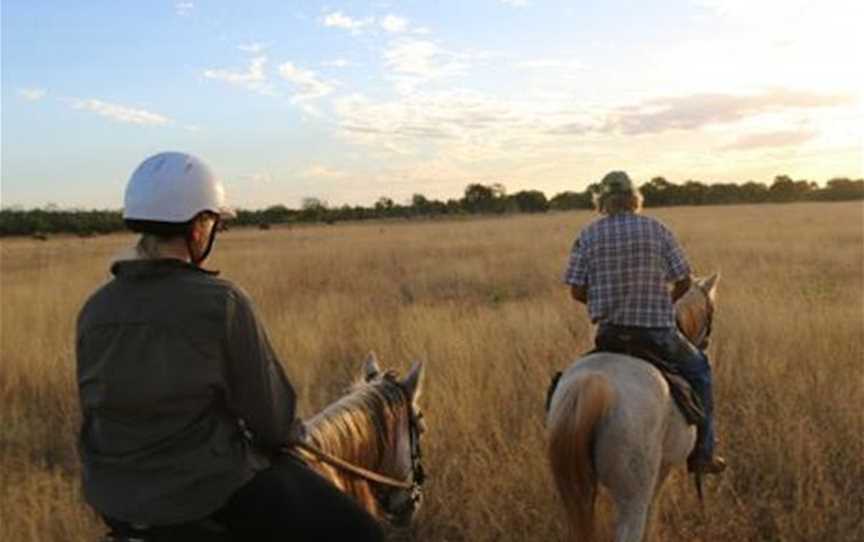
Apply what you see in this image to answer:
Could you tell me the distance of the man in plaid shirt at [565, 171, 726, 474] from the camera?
511 cm

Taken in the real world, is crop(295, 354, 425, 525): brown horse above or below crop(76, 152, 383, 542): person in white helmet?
below

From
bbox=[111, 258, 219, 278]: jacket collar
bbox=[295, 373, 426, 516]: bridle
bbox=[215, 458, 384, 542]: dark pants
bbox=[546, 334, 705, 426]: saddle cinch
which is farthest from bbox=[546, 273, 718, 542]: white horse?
bbox=[111, 258, 219, 278]: jacket collar

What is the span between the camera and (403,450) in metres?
4.47

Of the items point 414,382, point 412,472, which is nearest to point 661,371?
point 414,382

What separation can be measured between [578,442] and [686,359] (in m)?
1.03

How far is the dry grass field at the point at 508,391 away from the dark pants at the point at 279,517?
2856 millimetres

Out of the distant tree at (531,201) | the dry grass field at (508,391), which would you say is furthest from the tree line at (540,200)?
the dry grass field at (508,391)

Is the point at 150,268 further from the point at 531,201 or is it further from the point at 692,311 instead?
the point at 531,201

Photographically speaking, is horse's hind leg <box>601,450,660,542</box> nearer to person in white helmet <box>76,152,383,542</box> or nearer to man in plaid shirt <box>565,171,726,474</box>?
man in plaid shirt <box>565,171,726,474</box>

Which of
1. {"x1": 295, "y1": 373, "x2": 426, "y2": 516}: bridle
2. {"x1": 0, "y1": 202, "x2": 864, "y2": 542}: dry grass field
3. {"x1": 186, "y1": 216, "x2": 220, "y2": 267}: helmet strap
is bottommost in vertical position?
{"x1": 0, "y1": 202, "x2": 864, "y2": 542}: dry grass field

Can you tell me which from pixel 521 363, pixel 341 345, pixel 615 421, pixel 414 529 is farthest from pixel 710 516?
pixel 341 345

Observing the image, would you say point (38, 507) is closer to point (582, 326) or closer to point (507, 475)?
point (507, 475)

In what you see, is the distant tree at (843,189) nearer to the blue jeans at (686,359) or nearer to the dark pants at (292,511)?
the blue jeans at (686,359)

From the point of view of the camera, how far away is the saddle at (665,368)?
5062 millimetres
